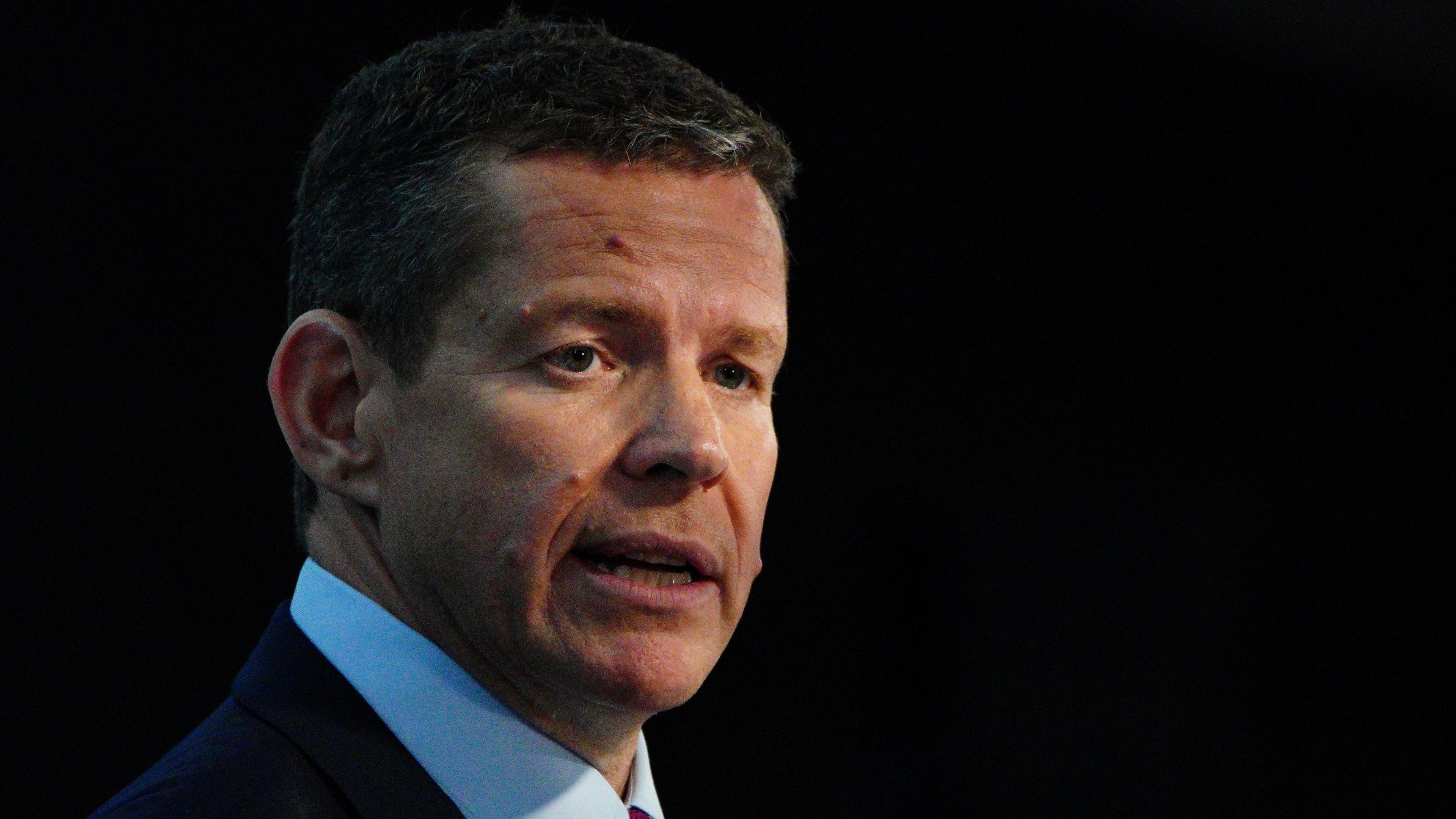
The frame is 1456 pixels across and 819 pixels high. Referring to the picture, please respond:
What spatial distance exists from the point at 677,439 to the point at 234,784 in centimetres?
53

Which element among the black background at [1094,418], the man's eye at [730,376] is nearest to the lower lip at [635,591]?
the man's eye at [730,376]

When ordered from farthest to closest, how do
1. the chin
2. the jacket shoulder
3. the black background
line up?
the black background
the chin
the jacket shoulder

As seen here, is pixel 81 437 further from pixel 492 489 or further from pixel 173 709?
pixel 492 489

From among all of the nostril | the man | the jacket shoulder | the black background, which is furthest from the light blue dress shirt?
the black background

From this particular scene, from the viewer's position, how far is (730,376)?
167 centimetres

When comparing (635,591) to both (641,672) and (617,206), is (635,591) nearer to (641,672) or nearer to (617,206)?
(641,672)

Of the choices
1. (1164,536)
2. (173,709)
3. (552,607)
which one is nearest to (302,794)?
(552,607)

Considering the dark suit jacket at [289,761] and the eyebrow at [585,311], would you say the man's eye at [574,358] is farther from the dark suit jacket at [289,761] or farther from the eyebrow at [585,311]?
the dark suit jacket at [289,761]

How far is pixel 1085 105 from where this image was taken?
3.64 metres

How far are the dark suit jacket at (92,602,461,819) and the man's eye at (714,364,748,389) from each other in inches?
20.0

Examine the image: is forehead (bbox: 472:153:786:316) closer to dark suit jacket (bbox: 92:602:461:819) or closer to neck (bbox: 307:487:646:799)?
neck (bbox: 307:487:646:799)

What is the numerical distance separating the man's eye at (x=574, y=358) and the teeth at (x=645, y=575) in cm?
20

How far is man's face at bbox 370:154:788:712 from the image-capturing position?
151 centimetres

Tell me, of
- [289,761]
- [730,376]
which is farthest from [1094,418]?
[289,761]
